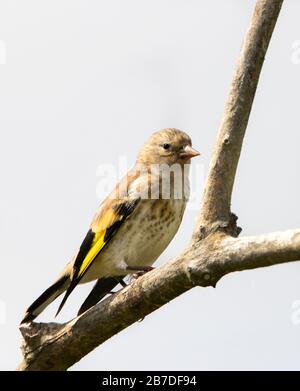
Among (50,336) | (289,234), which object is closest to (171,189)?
(50,336)

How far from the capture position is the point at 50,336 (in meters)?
7.05

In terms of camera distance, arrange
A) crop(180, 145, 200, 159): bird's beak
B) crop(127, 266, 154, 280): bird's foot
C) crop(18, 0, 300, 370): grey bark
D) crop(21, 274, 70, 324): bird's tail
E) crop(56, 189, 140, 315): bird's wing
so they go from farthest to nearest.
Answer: crop(180, 145, 200, 159): bird's beak → crop(56, 189, 140, 315): bird's wing → crop(127, 266, 154, 280): bird's foot → crop(21, 274, 70, 324): bird's tail → crop(18, 0, 300, 370): grey bark

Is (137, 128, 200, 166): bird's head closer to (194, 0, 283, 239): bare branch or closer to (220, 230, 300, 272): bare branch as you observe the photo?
(194, 0, 283, 239): bare branch

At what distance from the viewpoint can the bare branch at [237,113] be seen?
19.8ft

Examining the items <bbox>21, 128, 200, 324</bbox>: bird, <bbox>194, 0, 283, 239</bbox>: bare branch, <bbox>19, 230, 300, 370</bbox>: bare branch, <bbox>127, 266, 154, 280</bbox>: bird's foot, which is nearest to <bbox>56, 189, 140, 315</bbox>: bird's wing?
<bbox>21, 128, 200, 324</bbox>: bird

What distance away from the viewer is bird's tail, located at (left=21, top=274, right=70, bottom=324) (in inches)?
301

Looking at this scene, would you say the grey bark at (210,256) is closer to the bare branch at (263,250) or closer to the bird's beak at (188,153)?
the bare branch at (263,250)

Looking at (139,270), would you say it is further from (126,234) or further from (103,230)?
(103,230)

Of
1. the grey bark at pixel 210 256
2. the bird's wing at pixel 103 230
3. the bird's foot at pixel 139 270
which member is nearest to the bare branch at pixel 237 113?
the grey bark at pixel 210 256

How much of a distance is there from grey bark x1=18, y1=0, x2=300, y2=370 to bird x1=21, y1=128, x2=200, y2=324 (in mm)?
1113

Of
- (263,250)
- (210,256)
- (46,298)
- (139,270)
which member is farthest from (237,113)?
(46,298)

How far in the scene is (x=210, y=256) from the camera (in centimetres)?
553

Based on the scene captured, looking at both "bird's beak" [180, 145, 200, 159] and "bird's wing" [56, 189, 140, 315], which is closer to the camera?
"bird's wing" [56, 189, 140, 315]
